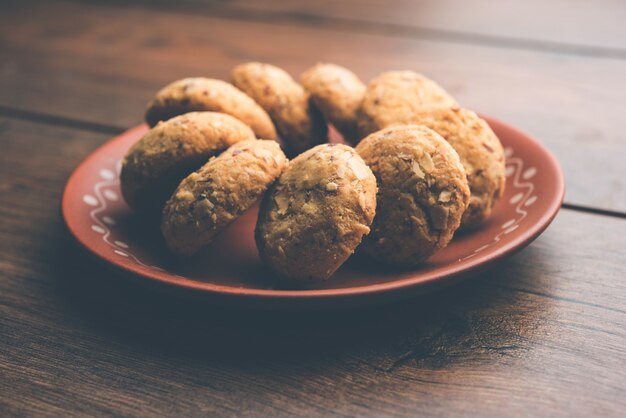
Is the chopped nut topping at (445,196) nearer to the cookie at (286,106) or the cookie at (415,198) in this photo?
the cookie at (415,198)

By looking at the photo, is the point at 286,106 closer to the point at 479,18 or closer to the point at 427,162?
the point at 427,162

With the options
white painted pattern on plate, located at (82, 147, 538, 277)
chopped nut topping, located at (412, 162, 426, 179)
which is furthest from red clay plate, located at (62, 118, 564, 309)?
chopped nut topping, located at (412, 162, 426, 179)

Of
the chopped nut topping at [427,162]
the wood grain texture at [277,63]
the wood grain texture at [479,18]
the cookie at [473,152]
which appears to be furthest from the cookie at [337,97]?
the wood grain texture at [479,18]

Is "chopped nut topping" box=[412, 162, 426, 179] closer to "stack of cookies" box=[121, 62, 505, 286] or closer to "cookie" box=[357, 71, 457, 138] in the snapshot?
"stack of cookies" box=[121, 62, 505, 286]

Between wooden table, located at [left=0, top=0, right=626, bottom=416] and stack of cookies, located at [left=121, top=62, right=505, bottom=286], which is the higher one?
stack of cookies, located at [left=121, top=62, right=505, bottom=286]

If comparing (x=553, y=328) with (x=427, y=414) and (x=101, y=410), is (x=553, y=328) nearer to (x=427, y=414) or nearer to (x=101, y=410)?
(x=427, y=414)

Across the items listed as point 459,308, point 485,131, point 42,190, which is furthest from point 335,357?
point 42,190
